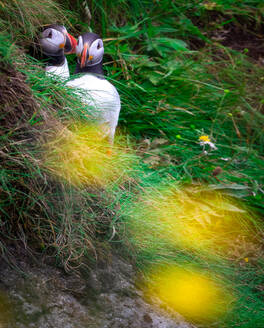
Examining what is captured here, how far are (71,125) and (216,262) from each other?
40.2 inches

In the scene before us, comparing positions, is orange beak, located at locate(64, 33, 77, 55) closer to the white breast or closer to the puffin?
the puffin

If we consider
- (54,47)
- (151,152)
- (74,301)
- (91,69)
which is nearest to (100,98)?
(91,69)

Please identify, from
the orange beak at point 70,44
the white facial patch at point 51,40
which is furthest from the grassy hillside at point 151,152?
the orange beak at point 70,44

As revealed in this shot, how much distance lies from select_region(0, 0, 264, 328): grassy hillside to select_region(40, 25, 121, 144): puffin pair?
94mm

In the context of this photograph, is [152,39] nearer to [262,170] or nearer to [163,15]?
[163,15]

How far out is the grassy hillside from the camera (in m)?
1.77

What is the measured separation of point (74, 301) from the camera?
1668 mm

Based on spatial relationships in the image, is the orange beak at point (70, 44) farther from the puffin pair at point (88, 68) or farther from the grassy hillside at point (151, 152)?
the grassy hillside at point (151, 152)

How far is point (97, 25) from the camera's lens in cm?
321

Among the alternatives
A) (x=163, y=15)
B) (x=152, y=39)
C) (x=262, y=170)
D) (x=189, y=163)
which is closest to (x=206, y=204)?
(x=189, y=163)

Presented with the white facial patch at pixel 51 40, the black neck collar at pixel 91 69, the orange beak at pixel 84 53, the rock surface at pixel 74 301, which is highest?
the white facial patch at pixel 51 40

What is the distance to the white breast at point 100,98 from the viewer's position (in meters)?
2.21

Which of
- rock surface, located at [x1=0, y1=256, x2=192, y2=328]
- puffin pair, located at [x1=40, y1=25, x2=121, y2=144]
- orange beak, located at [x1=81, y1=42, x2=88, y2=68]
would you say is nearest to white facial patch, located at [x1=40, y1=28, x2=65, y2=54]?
puffin pair, located at [x1=40, y1=25, x2=121, y2=144]

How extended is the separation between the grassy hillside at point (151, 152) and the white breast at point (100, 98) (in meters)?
0.11
